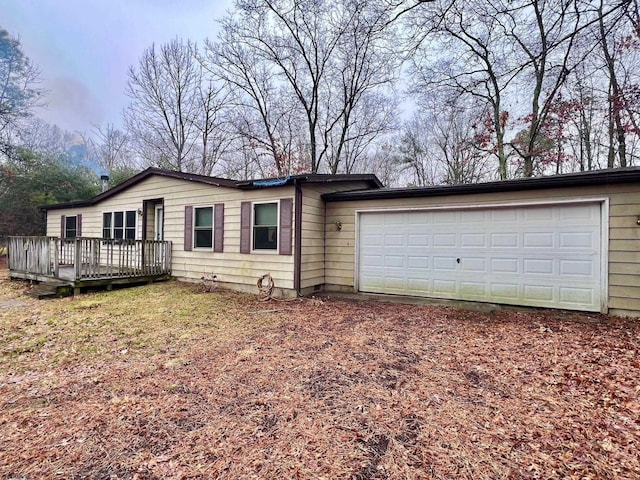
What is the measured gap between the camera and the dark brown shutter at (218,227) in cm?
833

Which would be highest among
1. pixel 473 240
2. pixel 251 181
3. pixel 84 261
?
pixel 251 181

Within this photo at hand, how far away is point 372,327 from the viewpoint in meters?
5.08

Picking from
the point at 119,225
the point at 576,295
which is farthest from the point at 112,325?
the point at 576,295

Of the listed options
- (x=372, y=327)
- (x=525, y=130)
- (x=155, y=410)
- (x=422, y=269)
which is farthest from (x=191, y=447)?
(x=525, y=130)

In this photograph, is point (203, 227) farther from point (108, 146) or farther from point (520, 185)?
point (108, 146)

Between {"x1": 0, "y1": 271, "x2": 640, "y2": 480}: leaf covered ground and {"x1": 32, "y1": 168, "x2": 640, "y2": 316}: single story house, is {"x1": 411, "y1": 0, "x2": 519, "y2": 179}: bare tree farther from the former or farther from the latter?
{"x1": 0, "y1": 271, "x2": 640, "y2": 480}: leaf covered ground

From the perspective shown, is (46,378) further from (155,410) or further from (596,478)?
(596,478)

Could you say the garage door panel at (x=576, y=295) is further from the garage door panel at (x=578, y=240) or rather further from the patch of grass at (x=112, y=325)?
the patch of grass at (x=112, y=325)

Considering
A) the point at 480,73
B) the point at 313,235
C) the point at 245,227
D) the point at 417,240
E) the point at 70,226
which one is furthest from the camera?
the point at 480,73

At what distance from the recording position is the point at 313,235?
7.61m

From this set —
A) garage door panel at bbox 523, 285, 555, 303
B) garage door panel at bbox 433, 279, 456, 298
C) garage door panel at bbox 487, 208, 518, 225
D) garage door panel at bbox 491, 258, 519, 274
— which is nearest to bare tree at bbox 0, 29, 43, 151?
garage door panel at bbox 433, 279, 456, 298

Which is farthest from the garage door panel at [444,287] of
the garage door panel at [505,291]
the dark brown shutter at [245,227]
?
the dark brown shutter at [245,227]

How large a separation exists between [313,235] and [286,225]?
2.42ft

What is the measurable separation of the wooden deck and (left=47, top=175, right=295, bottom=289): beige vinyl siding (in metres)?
0.55
